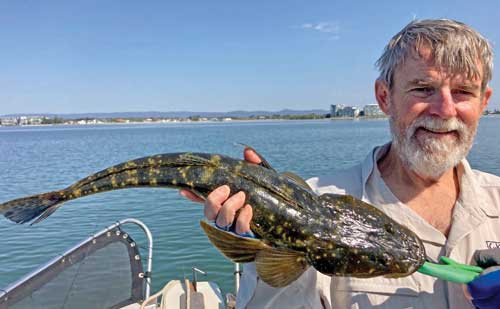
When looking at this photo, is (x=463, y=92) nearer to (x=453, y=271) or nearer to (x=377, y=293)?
(x=453, y=271)

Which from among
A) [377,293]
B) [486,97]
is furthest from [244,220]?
[486,97]

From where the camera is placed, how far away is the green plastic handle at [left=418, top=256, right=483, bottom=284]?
2.40m

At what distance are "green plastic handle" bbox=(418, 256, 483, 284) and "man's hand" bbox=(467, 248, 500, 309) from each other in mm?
43

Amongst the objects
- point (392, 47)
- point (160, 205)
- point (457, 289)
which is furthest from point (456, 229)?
point (160, 205)

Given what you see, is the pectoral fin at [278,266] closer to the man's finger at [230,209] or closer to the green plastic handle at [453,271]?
the man's finger at [230,209]

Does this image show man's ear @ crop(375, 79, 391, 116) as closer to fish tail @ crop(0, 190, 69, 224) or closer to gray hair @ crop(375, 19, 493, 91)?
gray hair @ crop(375, 19, 493, 91)

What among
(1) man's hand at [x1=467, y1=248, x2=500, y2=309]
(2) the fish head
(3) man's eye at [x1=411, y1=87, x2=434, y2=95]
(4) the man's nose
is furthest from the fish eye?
(3) man's eye at [x1=411, y1=87, x2=434, y2=95]

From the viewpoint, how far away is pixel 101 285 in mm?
5414

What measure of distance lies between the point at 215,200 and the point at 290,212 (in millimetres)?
546

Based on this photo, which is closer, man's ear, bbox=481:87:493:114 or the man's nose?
the man's nose

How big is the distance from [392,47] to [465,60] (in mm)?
569

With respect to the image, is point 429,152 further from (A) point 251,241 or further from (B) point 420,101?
(A) point 251,241

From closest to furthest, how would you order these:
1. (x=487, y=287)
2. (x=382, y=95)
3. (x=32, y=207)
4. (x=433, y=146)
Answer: (x=487, y=287), (x=32, y=207), (x=433, y=146), (x=382, y=95)

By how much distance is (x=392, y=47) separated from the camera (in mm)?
3172
